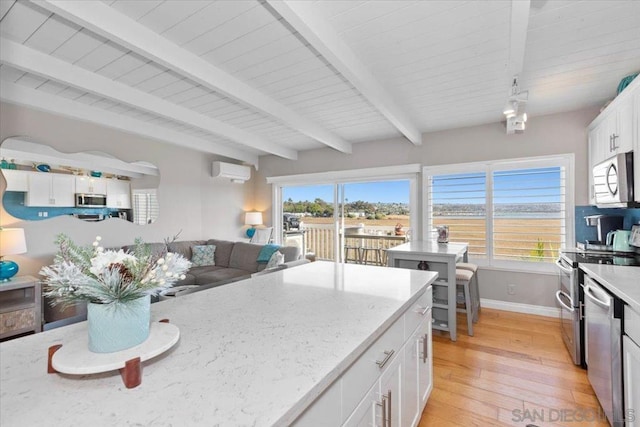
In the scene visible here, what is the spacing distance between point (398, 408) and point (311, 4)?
2126mm

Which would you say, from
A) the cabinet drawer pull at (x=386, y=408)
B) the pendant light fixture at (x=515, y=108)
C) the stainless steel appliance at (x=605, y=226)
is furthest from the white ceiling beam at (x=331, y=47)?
the stainless steel appliance at (x=605, y=226)

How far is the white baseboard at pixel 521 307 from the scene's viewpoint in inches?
140

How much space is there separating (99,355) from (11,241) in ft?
10.4

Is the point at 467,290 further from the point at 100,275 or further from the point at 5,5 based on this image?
the point at 5,5

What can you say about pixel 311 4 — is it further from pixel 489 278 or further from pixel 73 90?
pixel 489 278

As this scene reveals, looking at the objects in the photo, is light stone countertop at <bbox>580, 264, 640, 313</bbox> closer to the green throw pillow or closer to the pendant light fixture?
the pendant light fixture

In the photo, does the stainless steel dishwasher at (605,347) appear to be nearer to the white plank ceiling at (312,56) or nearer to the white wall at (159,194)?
the white plank ceiling at (312,56)

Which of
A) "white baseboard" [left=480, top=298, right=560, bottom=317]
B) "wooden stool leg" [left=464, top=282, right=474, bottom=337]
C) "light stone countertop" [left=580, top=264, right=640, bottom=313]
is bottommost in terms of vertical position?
"white baseboard" [left=480, top=298, right=560, bottom=317]

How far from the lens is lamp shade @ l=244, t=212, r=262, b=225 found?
5730mm

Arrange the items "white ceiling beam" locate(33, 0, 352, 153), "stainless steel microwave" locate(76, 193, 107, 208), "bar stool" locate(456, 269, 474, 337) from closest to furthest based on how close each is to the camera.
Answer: "white ceiling beam" locate(33, 0, 352, 153)
"bar stool" locate(456, 269, 474, 337)
"stainless steel microwave" locate(76, 193, 107, 208)

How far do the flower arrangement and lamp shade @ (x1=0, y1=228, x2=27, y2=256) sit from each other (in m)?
3.00

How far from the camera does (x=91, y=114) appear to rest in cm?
339

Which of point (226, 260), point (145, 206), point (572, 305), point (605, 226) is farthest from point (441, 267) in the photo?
point (145, 206)

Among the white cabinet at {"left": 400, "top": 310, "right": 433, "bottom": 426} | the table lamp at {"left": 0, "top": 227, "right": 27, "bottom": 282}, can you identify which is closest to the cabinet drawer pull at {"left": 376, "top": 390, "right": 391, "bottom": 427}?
the white cabinet at {"left": 400, "top": 310, "right": 433, "bottom": 426}
